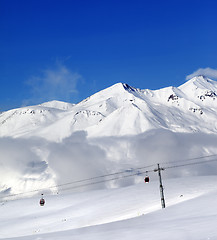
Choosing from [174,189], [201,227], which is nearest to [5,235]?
[174,189]

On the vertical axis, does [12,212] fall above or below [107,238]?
above

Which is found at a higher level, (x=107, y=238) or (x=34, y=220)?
(x=34, y=220)

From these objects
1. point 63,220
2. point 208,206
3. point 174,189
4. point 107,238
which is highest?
point 174,189

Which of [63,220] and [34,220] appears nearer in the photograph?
[63,220]

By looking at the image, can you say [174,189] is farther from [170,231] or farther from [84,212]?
[170,231]

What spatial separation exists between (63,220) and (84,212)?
225 inches

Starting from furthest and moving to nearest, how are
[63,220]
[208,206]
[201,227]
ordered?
1. [63,220]
2. [208,206]
3. [201,227]

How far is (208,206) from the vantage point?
34.2 m

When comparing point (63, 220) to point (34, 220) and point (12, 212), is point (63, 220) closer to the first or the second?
point (34, 220)

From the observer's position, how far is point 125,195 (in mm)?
68250

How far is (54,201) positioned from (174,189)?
102 feet

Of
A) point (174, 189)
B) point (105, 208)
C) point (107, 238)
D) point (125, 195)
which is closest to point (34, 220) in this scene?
point (105, 208)

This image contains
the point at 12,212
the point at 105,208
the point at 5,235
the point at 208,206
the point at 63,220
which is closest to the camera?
the point at 208,206

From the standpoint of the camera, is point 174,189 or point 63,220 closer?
point 63,220
